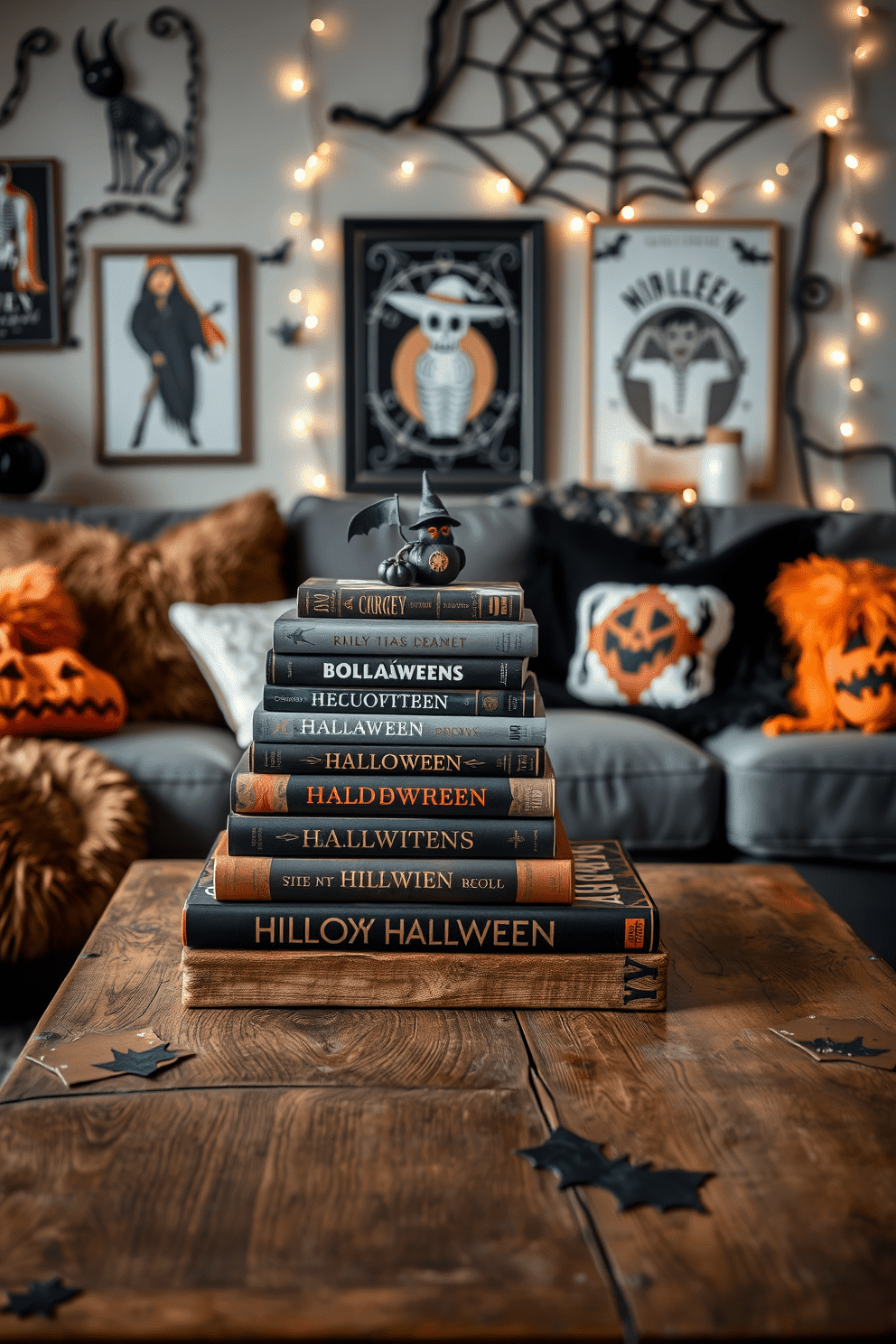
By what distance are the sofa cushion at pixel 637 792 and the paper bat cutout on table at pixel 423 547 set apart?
897 mm

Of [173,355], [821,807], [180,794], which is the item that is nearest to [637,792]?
[821,807]

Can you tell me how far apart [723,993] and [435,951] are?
227 millimetres

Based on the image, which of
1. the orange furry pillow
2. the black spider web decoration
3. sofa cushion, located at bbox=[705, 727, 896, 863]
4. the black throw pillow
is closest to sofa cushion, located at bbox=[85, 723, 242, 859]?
the black throw pillow

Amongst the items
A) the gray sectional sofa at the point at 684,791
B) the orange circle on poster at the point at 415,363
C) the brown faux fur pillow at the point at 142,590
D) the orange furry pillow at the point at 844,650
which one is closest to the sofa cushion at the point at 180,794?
the gray sectional sofa at the point at 684,791

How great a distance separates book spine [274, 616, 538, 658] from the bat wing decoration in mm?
118

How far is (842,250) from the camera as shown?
9.68 feet

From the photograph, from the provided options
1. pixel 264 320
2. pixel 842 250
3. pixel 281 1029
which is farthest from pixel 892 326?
pixel 281 1029

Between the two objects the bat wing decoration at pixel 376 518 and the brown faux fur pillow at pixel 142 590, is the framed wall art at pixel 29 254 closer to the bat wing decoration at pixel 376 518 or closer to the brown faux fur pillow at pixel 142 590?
the brown faux fur pillow at pixel 142 590

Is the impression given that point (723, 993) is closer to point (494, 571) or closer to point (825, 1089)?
point (825, 1089)

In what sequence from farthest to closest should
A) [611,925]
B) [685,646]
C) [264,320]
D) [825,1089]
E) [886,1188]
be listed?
[264,320] < [685,646] < [611,925] < [825,1089] < [886,1188]

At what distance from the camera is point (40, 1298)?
47 centimetres

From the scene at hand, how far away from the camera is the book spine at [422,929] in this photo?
2.58 feet

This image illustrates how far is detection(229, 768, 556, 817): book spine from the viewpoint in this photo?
81cm

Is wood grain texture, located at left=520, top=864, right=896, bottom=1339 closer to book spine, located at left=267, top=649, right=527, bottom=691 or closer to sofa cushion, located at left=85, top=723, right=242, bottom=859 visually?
book spine, located at left=267, top=649, right=527, bottom=691
